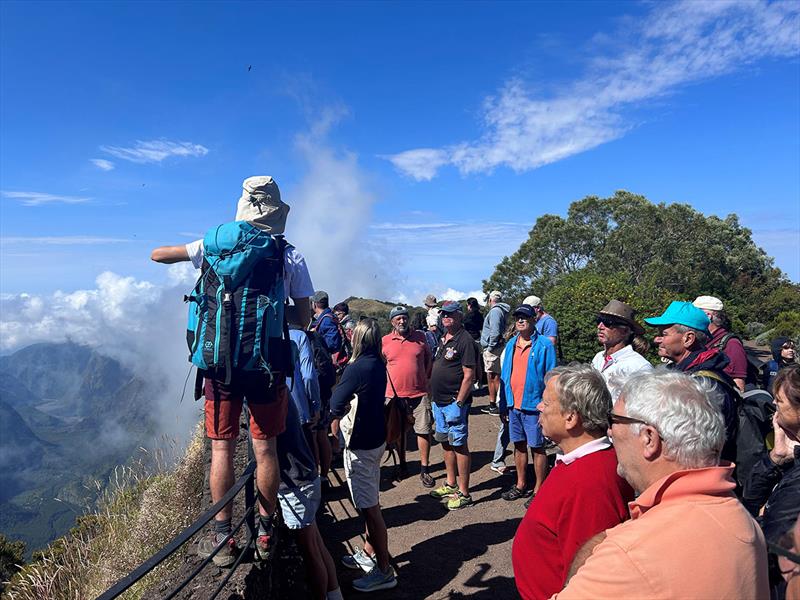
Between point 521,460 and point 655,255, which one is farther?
point 655,255

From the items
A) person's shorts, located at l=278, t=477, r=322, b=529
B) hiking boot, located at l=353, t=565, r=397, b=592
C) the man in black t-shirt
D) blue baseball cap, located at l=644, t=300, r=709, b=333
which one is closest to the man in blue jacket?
the man in black t-shirt

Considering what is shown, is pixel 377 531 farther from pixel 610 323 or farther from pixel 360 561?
pixel 610 323

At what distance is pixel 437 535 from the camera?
15.5ft

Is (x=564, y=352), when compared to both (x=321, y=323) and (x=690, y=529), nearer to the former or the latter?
(x=321, y=323)

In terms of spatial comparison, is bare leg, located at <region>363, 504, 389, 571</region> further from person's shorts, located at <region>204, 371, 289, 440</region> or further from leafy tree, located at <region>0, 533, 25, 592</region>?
leafy tree, located at <region>0, 533, 25, 592</region>

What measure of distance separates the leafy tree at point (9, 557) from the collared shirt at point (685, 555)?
36.5 feet

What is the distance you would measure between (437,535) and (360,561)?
3.02 ft

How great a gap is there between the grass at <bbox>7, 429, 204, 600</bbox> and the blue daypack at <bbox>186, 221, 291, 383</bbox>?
6.93 feet

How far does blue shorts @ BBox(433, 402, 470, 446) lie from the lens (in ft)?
16.9

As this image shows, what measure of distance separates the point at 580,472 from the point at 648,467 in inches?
17.2

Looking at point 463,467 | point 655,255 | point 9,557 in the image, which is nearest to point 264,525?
point 463,467

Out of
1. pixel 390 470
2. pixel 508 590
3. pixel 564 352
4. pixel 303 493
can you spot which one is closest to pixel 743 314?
pixel 564 352

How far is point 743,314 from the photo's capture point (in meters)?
21.2

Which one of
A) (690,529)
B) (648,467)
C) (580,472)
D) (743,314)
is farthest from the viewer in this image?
(743,314)
